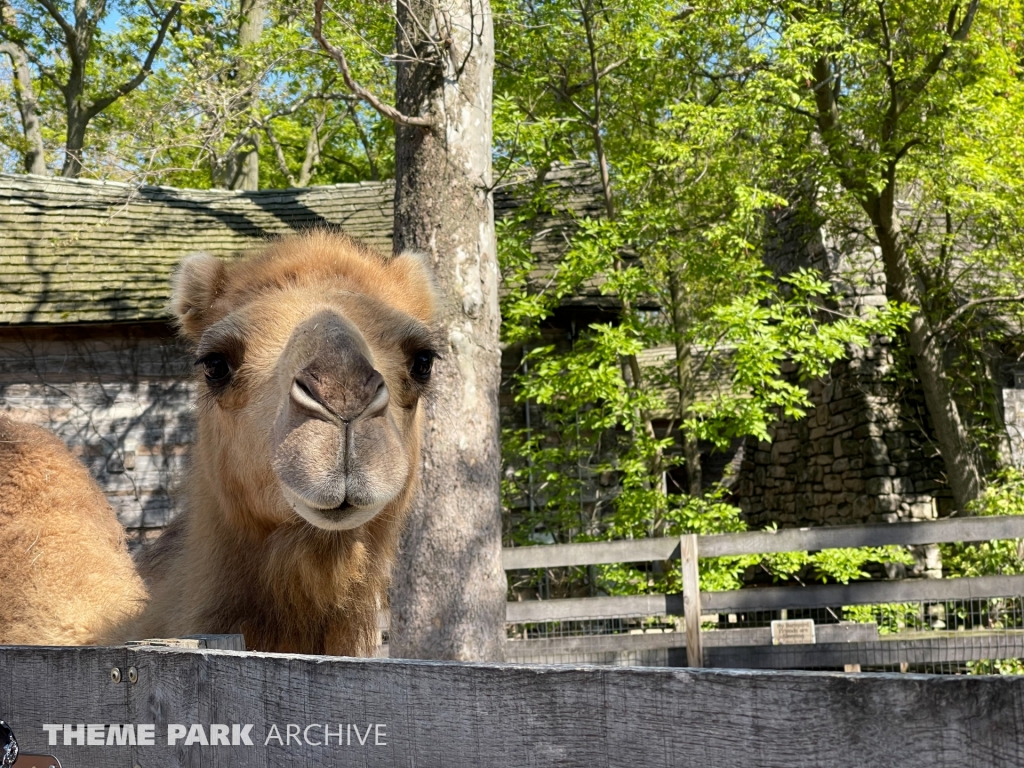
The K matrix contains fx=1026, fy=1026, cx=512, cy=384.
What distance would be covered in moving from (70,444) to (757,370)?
812 cm

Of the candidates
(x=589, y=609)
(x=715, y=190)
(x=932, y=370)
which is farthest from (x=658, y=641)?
(x=932, y=370)

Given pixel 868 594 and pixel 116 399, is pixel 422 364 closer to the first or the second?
pixel 868 594

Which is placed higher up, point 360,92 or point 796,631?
point 360,92

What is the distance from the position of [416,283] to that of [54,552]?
1647 mm

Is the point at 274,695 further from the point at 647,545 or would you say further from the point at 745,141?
the point at 745,141

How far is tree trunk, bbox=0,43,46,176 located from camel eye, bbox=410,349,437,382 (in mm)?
21174

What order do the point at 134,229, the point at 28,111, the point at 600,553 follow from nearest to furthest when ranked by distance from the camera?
the point at 600,553 < the point at 134,229 < the point at 28,111

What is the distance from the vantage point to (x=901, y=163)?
1320 centimetres

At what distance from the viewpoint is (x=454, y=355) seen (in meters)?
6.31

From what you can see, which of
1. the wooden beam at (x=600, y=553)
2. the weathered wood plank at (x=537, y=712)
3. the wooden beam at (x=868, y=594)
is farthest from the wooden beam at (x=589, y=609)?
the weathered wood plank at (x=537, y=712)

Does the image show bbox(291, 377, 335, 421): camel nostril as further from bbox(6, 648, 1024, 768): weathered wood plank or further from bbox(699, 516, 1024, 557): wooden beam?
bbox(699, 516, 1024, 557): wooden beam

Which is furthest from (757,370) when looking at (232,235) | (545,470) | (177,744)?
(177,744)

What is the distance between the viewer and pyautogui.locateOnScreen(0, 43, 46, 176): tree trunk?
21.6 metres

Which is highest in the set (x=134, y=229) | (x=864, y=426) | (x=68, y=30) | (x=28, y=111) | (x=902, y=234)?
(x=68, y=30)
